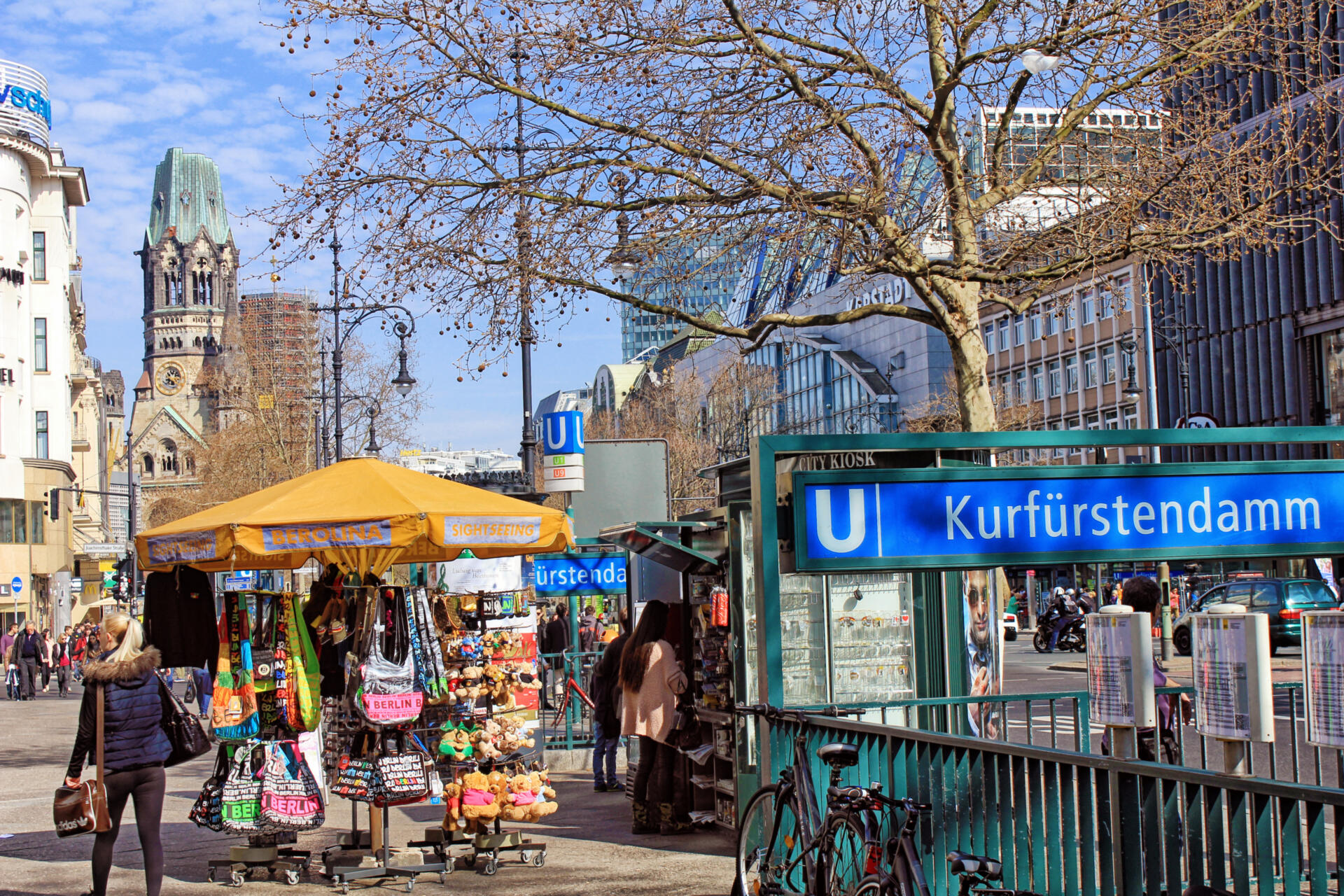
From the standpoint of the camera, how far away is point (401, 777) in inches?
368

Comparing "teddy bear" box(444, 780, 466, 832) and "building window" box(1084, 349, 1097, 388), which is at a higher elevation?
"building window" box(1084, 349, 1097, 388)

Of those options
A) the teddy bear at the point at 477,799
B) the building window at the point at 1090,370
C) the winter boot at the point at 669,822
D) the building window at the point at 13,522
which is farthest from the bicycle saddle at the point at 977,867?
the building window at the point at 1090,370

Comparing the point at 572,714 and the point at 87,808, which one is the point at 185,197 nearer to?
the point at 572,714

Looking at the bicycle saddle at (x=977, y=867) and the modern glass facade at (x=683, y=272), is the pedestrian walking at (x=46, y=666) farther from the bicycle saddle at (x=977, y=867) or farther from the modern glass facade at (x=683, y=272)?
the bicycle saddle at (x=977, y=867)

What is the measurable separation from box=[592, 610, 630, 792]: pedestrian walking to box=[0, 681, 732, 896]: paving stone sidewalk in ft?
0.79

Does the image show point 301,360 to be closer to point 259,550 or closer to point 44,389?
point 44,389

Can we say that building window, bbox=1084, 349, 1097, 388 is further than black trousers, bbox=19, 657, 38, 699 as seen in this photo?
Yes

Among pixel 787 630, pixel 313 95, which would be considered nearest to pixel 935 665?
pixel 787 630

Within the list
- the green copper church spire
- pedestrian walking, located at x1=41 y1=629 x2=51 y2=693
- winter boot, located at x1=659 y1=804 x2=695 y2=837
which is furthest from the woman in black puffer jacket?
the green copper church spire

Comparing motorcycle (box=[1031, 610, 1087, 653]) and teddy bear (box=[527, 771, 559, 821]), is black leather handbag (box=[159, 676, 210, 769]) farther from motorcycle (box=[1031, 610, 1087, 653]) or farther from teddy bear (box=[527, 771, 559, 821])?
motorcycle (box=[1031, 610, 1087, 653])

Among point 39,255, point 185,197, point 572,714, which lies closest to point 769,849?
point 572,714

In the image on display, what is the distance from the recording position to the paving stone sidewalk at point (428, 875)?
29.8 ft

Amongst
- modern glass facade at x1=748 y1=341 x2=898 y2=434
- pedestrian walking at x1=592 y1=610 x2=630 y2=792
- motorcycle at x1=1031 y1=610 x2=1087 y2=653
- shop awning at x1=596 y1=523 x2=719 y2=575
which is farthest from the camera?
modern glass facade at x1=748 y1=341 x2=898 y2=434

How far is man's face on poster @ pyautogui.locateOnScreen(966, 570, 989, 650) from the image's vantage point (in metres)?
9.62
